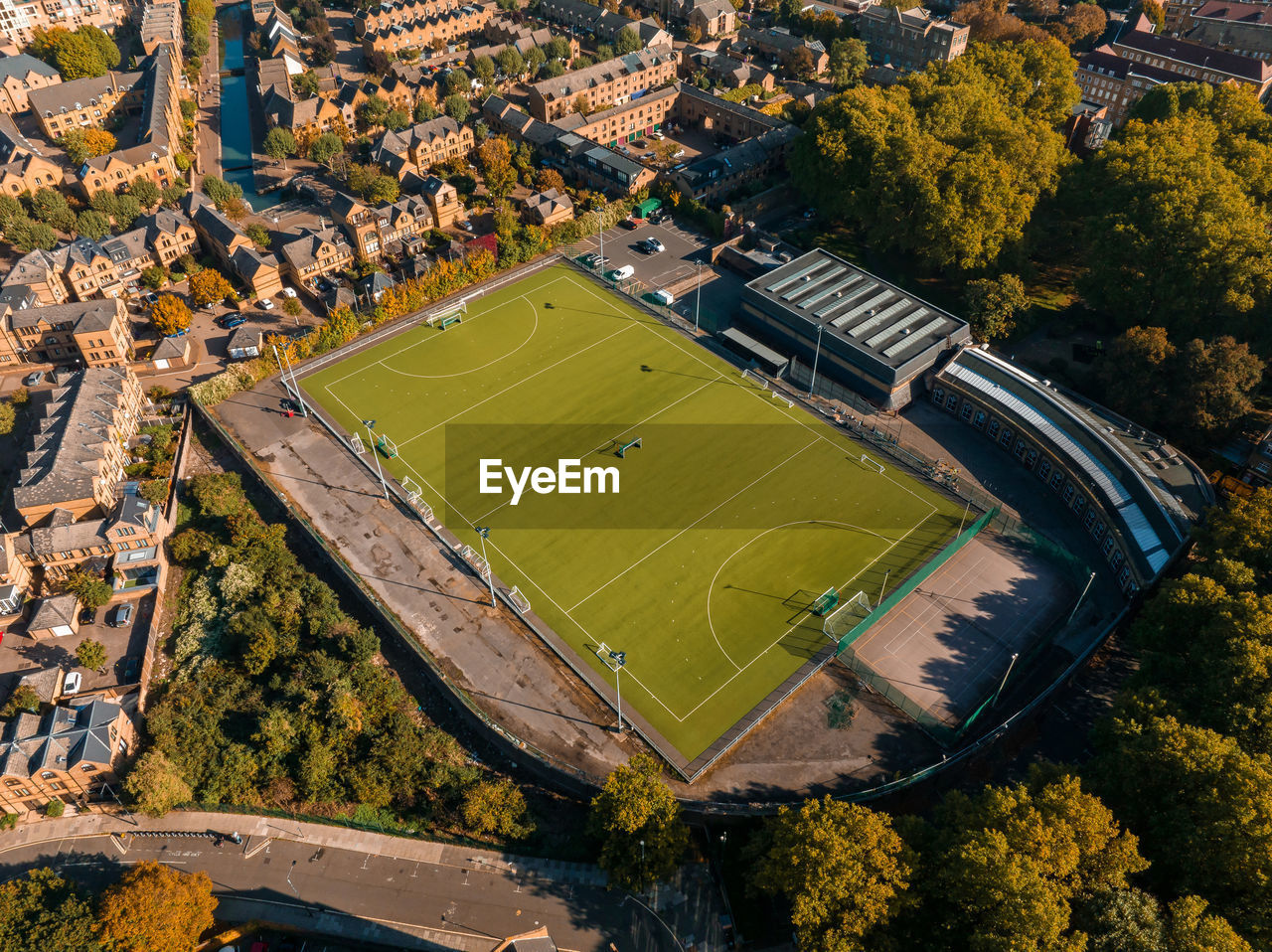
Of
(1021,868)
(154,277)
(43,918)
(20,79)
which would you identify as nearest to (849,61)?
(154,277)

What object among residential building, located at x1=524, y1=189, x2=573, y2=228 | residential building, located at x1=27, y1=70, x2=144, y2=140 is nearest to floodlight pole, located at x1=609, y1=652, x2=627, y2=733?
residential building, located at x1=524, y1=189, x2=573, y2=228

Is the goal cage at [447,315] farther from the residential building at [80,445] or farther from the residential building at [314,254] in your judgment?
the residential building at [80,445]

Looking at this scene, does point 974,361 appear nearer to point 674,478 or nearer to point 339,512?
point 674,478

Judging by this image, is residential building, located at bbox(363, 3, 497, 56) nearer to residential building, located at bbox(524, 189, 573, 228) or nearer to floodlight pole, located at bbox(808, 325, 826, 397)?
residential building, located at bbox(524, 189, 573, 228)

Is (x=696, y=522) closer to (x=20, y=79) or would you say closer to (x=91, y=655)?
(x=91, y=655)

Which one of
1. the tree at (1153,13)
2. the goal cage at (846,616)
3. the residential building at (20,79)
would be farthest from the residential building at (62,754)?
the tree at (1153,13)
